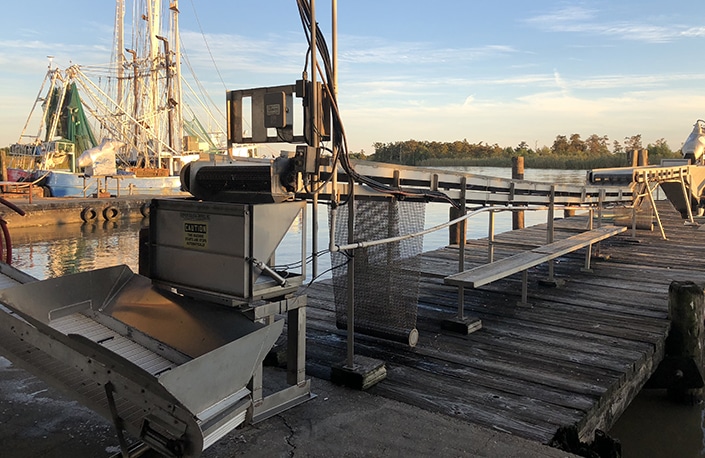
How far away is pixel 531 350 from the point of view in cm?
496

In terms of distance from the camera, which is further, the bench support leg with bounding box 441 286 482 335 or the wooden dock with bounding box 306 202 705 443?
the bench support leg with bounding box 441 286 482 335

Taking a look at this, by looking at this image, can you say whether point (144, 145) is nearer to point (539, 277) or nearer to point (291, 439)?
point (539, 277)

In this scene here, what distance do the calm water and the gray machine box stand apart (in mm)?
575

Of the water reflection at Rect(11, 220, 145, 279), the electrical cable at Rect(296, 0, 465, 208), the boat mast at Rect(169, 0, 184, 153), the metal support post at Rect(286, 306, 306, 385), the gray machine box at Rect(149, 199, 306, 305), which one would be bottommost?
the water reflection at Rect(11, 220, 145, 279)

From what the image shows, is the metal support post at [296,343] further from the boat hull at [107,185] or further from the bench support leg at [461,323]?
the boat hull at [107,185]

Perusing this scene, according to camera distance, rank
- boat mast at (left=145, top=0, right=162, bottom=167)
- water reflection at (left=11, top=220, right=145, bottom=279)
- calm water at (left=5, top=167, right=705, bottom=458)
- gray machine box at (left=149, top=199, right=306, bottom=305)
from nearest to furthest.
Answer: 1. gray machine box at (left=149, top=199, right=306, bottom=305)
2. calm water at (left=5, top=167, right=705, bottom=458)
3. water reflection at (left=11, top=220, right=145, bottom=279)
4. boat mast at (left=145, top=0, right=162, bottom=167)

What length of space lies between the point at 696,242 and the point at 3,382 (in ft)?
39.2

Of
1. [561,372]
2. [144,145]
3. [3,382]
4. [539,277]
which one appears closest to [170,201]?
[3,382]

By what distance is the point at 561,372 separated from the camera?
14.6 feet

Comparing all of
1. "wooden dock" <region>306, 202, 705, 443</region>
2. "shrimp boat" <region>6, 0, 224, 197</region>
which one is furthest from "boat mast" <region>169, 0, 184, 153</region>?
"wooden dock" <region>306, 202, 705, 443</region>

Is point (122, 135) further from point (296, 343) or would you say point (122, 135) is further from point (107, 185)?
point (296, 343)

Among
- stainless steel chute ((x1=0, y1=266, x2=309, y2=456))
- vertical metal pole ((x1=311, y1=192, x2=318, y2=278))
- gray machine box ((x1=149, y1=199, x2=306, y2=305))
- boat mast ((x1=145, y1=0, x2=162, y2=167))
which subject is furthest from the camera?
boat mast ((x1=145, y1=0, x2=162, y2=167))

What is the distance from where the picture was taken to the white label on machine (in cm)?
330

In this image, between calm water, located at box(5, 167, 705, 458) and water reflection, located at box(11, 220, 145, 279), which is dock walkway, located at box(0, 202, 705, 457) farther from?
water reflection, located at box(11, 220, 145, 279)
